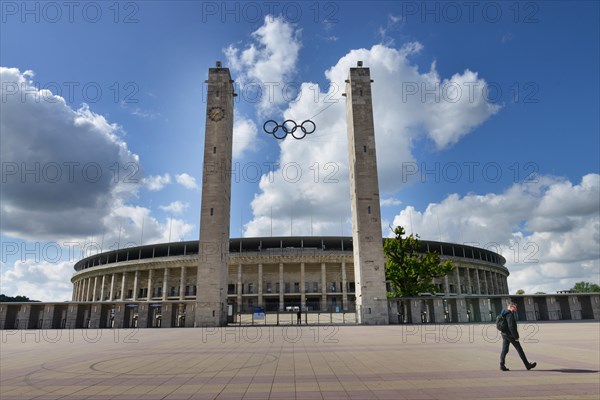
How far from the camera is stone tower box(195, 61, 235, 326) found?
4025cm

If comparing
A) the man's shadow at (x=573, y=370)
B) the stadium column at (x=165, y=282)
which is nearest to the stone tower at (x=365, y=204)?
the man's shadow at (x=573, y=370)

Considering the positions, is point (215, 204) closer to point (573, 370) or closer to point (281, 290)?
point (573, 370)

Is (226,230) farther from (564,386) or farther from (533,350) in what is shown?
(564,386)

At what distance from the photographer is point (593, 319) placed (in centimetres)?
3575

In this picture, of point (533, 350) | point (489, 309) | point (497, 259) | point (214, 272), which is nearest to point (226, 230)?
point (214, 272)

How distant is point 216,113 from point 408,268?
30.8 m

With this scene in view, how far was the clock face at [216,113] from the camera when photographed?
45.2m

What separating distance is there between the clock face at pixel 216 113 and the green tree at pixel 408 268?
88.6 feet

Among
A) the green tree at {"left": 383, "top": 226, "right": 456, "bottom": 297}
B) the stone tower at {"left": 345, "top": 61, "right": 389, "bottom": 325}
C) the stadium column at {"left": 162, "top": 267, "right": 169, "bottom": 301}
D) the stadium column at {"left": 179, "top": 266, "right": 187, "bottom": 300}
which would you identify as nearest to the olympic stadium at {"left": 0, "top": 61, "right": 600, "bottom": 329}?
the stone tower at {"left": 345, "top": 61, "right": 389, "bottom": 325}

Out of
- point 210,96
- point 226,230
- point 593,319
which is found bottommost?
point 593,319

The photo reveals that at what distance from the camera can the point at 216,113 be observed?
45.3 meters

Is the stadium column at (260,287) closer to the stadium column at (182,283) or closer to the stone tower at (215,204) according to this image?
the stadium column at (182,283)

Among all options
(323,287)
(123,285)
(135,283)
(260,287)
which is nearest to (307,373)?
(323,287)

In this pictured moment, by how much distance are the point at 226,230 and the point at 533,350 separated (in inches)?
1322
